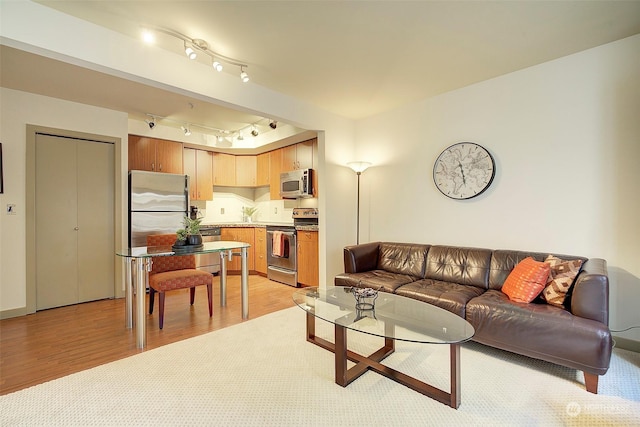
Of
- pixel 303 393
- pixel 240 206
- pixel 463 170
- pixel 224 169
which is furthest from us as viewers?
pixel 240 206

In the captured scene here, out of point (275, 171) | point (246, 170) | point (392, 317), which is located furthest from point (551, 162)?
point (246, 170)

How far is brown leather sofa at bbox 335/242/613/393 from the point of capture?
1.87 metres

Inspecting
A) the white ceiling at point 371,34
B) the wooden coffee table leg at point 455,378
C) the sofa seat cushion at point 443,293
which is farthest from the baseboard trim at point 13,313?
the wooden coffee table leg at point 455,378

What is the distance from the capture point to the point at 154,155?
4.61 m

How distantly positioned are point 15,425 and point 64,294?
2.58 meters

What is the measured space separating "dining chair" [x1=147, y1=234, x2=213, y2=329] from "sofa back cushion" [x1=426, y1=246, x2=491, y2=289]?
248 centimetres

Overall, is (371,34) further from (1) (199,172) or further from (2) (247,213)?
(2) (247,213)

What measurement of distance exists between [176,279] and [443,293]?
257 cm

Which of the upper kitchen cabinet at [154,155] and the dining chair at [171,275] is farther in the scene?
the upper kitchen cabinet at [154,155]

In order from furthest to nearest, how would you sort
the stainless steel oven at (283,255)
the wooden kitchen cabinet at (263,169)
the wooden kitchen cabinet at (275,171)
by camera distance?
the wooden kitchen cabinet at (263,169) → the wooden kitchen cabinet at (275,171) → the stainless steel oven at (283,255)

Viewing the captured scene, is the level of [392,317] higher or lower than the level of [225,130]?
lower

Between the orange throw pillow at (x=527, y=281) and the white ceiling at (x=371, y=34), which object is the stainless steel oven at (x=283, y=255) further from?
the orange throw pillow at (x=527, y=281)

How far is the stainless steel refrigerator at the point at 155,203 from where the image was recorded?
4.09 meters

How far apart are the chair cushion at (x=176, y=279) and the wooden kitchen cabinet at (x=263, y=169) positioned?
8.93ft
